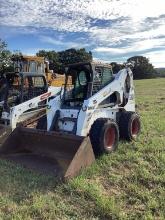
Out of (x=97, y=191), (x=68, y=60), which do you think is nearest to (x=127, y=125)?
(x=97, y=191)

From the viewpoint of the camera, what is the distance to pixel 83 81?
30.0ft

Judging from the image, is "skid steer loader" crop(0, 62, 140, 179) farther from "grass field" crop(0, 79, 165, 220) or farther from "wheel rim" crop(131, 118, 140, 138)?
"grass field" crop(0, 79, 165, 220)

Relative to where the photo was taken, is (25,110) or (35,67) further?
(35,67)

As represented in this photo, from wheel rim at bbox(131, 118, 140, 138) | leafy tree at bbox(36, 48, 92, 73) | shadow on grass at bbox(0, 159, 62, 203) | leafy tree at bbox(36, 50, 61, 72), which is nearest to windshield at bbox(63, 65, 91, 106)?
wheel rim at bbox(131, 118, 140, 138)

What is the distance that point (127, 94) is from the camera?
32.0 feet

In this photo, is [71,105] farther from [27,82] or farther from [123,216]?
[123,216]

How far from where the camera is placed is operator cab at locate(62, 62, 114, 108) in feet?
28.3

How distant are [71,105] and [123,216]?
4148 mm

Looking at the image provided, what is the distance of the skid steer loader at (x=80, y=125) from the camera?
24.5 feet

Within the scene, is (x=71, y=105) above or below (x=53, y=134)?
above

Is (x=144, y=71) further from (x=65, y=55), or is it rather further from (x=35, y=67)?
(x=35, y=67)

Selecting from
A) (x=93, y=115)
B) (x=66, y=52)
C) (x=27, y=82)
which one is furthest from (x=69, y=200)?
(x=66, y=52)

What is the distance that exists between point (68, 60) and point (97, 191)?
38.2m

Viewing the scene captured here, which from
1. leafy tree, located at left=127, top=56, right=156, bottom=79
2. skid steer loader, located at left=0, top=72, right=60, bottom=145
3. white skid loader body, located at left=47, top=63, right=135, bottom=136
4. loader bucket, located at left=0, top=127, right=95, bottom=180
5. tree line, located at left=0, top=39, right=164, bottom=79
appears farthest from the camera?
leafy tree, located at left=127, top=56, right=156, bottom=79
